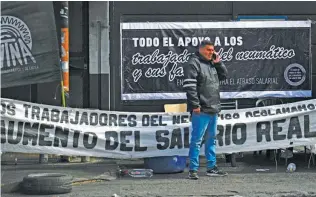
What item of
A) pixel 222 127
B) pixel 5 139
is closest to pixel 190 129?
pixel 222 127

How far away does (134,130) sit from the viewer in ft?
31.1

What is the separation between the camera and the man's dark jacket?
8406 millimetres

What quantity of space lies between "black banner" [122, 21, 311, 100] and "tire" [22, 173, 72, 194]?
4002 millimetres

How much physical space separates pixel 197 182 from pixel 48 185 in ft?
7.28

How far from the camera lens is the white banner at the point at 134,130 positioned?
30.1 feet

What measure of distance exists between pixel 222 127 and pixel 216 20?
9.59 ft

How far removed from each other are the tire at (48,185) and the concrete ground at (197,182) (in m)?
0.14

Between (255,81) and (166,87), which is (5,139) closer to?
(166,87)

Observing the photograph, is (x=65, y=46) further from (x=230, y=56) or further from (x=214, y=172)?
(x=214, y=172)

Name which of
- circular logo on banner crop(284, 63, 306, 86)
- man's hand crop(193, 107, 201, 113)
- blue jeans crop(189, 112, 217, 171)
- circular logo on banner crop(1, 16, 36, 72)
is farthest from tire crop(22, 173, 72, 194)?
circular logo on banner crop(284, 63, 306, 86)

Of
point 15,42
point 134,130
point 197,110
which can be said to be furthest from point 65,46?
point 197,110

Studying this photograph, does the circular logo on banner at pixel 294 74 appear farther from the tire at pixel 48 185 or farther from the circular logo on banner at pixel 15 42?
the tire at pixel 48 185

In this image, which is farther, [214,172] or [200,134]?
[214,172]

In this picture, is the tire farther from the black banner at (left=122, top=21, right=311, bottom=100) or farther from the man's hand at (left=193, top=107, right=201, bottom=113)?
the black banner at (left=122, top=21, right=311, bottom=100)
